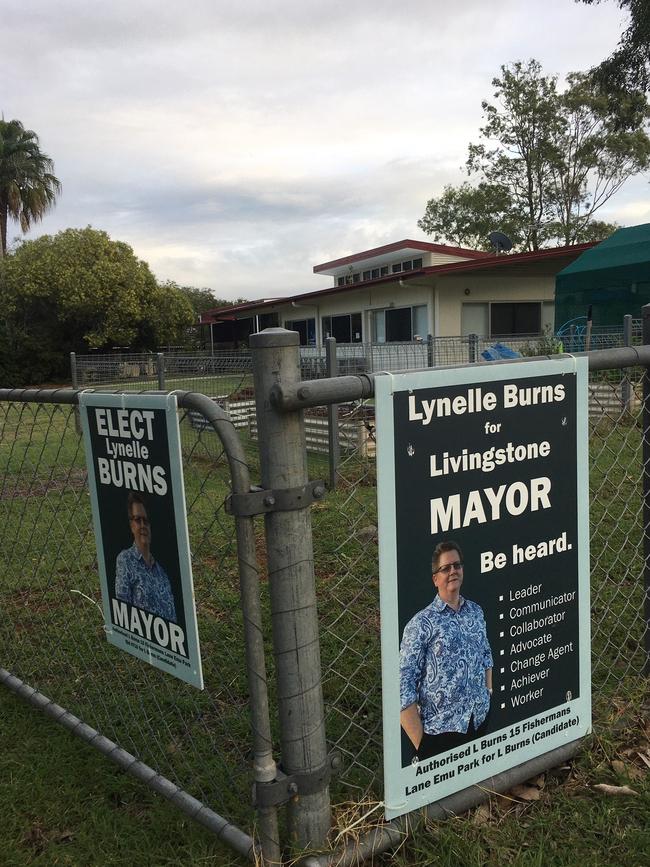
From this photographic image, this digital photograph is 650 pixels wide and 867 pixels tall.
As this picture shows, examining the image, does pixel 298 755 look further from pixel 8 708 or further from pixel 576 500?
pixel 8 708

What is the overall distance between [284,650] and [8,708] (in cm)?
188

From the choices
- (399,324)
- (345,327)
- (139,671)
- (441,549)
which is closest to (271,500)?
(441,549)

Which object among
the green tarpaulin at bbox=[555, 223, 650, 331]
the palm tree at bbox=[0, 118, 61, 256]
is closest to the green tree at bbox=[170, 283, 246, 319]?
the palm tree at bbox=[0, 118, 61, 256]

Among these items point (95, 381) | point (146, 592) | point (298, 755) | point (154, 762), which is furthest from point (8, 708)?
point (95, 381)

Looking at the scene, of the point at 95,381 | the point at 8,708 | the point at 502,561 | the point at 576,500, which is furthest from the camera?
the point at 95,381

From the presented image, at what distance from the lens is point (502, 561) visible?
198 cm

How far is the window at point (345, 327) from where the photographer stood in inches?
961

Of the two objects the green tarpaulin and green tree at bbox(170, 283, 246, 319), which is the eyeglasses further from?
green tree at bbox(170, 283, 246, 319)

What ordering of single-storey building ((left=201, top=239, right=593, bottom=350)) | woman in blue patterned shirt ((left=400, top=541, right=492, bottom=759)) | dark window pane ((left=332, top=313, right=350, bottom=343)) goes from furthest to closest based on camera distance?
dark window pane ((left=332, top=313, right=350, bottom=343))
single-storey building ((left=201, top=239, right=593, bottom=350))
woman in blue patterned shirt ((left=400, top=541, right=492, bottom=759))

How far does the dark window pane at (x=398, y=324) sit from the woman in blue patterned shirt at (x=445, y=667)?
19989 mm

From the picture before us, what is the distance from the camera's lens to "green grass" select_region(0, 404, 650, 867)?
6.70 ft

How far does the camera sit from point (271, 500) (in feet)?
5.44

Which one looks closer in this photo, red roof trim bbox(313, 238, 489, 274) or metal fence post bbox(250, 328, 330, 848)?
metal fence post bbox(250, 328, 330, 848)

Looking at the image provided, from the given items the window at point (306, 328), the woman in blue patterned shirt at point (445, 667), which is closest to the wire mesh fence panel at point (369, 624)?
the woman in blue patterned shirt at point (445, 667)
